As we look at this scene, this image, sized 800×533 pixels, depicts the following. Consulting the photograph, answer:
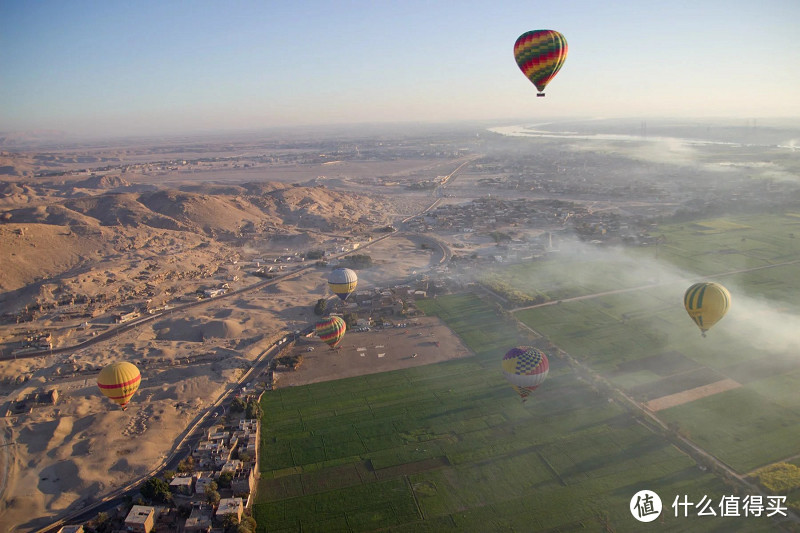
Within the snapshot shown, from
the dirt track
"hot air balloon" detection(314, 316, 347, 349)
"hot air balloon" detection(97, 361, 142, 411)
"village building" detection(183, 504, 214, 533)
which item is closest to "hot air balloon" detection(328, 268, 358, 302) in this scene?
the dirt track

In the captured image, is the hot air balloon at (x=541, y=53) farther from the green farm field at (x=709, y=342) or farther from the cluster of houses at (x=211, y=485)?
the cluster of houses at (x=211, y=485)

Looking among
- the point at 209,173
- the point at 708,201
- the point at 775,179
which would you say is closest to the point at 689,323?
the point at 708,201

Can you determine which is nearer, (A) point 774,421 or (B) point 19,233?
(A) point 774,421

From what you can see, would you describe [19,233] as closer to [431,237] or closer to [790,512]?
[431,237]

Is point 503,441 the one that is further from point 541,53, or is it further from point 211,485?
point 541,53

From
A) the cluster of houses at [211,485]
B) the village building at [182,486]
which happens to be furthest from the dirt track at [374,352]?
the village building at [182,486]

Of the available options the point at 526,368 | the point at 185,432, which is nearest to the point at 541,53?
the point at 526,368
